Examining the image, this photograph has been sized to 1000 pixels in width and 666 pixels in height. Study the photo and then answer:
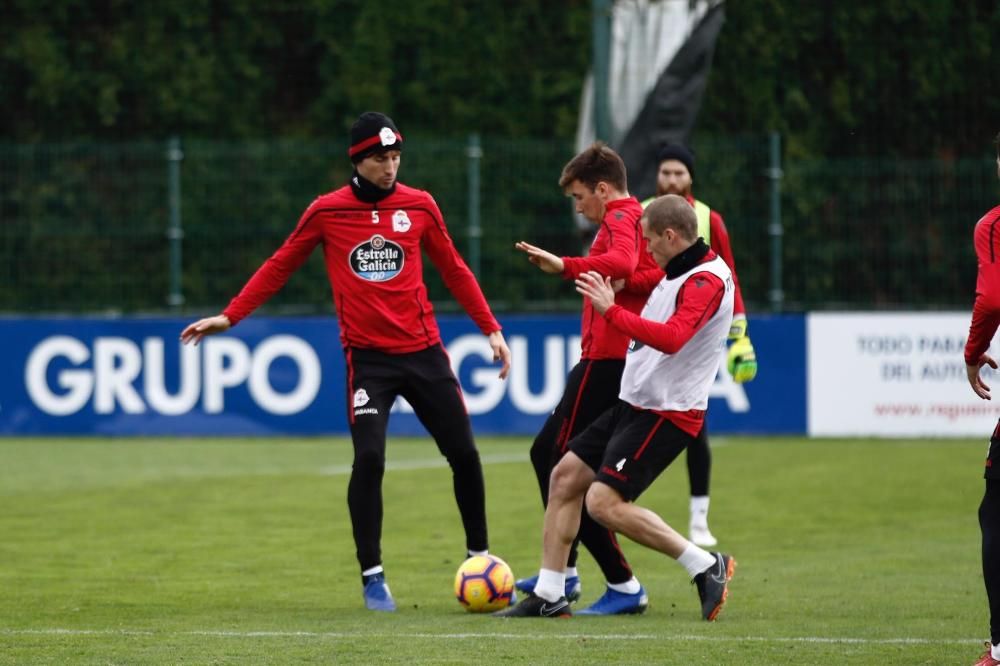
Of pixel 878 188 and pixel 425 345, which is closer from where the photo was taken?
pixel 425 345

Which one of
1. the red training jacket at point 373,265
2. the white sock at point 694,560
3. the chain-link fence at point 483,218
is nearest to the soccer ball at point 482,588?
the white sock at point 694,560

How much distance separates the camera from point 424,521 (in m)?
12.4

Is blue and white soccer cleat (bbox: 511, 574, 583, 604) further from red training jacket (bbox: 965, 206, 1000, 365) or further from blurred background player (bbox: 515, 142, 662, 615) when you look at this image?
red training jacket (bbox: 965, 206, 1000, 365)

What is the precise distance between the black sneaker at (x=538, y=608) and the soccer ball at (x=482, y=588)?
A: 0.12 metres

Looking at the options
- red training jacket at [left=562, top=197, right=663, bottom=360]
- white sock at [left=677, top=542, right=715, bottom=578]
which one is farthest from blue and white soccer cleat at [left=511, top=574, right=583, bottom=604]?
red training jacket at [left=562, top=197, right=663, bottom=360]

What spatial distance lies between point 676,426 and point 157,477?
7998mm

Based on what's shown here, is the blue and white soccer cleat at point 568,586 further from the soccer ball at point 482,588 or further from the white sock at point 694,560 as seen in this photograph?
the white sock at point 694,560

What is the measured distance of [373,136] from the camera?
8.58 m

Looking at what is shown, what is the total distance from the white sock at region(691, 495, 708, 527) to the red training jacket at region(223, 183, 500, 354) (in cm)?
273

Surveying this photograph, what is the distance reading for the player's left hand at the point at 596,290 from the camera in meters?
7.62

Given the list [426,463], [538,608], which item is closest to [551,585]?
[538,608]

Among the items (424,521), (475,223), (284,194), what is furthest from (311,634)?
(284,194)

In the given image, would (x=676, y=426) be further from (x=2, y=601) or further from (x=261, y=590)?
(x=2, y=601)

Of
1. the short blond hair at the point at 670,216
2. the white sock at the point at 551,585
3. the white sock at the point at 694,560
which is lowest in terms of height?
the white sock at the point at 551,585
